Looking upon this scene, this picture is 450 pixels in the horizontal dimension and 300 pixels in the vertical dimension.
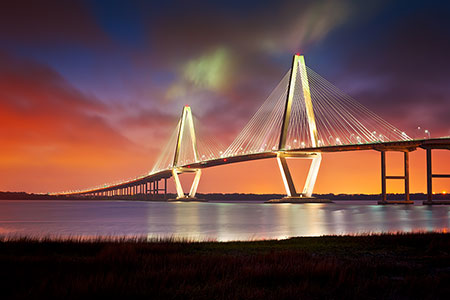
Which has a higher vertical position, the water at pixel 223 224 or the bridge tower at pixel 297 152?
the bridge tower at pixel 297 152

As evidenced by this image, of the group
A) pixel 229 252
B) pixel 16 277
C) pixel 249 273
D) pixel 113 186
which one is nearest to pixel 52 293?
pixel 16 277

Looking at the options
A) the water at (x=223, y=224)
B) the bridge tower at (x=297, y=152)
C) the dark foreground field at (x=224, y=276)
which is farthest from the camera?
the bridge tower at (x=297, y=152)

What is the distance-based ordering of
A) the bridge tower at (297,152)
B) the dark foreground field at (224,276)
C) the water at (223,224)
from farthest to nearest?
the bridge tower at (297,152) → the water at (223,224) → the dark foreground field at (224,276)

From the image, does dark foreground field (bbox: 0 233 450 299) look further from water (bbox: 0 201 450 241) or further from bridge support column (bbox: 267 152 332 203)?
bridge support column (bbox: 267 152 332 203)

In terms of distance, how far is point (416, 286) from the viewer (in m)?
7.99

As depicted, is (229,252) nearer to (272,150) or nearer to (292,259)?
(292,259)

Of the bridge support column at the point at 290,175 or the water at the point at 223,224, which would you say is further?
the bridge support column at the point at 290,175

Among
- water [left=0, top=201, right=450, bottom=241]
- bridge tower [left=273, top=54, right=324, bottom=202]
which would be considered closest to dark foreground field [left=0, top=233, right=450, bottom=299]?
water [left=0, top=201, right=450, bottom=241]

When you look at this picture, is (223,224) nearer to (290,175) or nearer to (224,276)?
(224,276)

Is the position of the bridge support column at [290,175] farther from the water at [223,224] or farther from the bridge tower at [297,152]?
the water at [223,224]

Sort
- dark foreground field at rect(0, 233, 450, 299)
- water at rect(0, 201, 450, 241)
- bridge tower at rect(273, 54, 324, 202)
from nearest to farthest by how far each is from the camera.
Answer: dark foreground field at rect(0, 233, 450, 299) → water at rect(0, 201, 450, 241) → bridge tower at rect(273, 54, 324, 202)

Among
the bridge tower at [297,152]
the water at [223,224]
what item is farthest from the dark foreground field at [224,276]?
the bridge tower at [297,152]

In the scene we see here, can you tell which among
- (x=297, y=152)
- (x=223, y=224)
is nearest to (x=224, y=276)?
(x=223, y=224)

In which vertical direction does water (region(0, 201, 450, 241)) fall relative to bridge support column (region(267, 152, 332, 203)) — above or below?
below
